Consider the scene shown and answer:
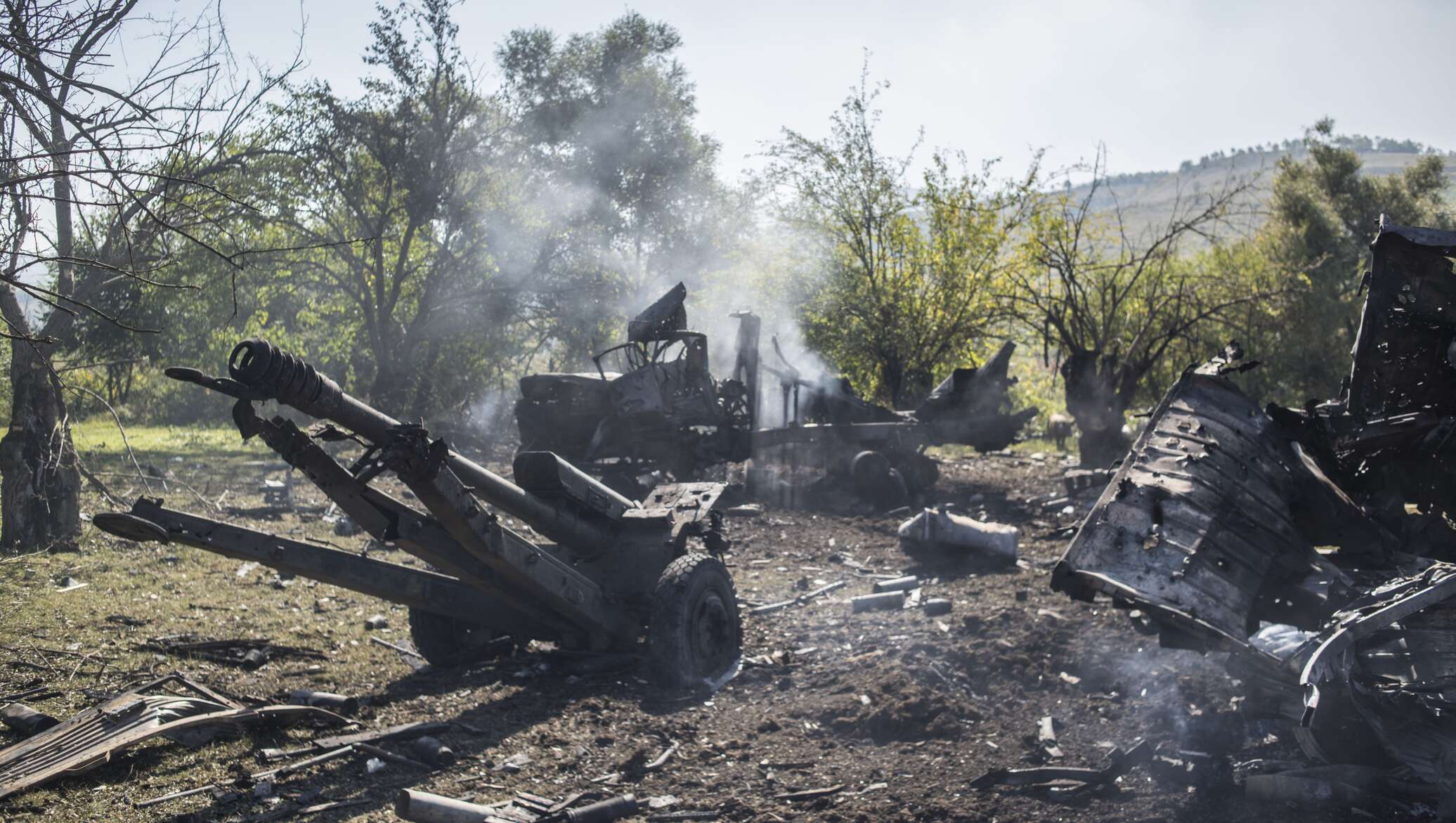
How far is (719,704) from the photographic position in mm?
7160

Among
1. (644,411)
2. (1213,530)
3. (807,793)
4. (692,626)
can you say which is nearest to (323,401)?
(692,626)

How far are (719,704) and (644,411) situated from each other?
735 centimetres

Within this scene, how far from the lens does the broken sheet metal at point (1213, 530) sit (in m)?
5.47

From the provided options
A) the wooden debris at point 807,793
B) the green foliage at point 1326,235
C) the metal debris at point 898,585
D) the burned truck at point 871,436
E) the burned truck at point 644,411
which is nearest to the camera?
the wooden debris at point 807,793

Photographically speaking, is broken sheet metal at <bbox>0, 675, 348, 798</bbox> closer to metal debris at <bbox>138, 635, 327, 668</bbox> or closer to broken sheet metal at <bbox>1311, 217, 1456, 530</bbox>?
metal debris at <bbox>138, 635, 327, 668</bbox>

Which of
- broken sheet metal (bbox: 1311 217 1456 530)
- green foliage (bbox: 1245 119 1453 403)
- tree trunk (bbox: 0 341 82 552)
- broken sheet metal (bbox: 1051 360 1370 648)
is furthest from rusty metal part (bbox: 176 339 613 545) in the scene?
green foliage (bbox: 1245 119 1453 403)

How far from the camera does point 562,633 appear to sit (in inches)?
301

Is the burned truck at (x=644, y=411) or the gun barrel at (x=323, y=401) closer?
the gun barrel at (x=323, y=401)

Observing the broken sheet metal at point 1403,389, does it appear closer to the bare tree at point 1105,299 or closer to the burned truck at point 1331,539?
the burned truck at point 1331,539

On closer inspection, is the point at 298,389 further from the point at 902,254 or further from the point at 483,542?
the point at 902,254

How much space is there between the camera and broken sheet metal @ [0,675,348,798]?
4805 mm

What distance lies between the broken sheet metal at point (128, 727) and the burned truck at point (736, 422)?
7489mm

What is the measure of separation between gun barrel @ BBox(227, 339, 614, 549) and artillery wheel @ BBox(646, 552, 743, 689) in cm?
112

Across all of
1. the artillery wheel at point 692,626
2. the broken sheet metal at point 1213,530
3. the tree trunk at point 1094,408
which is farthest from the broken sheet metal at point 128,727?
the tree trunk at point 1094,408
